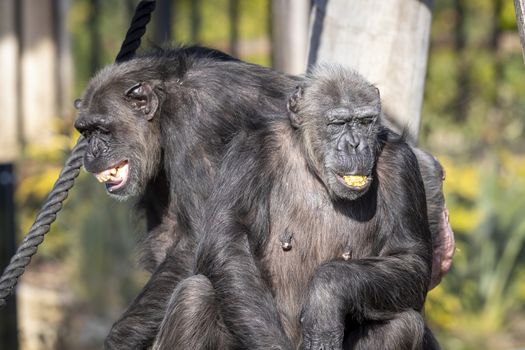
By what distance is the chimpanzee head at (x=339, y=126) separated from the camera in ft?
15.1

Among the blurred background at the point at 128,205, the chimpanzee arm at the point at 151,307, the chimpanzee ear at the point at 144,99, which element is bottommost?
the blurred background at the point at 128,205

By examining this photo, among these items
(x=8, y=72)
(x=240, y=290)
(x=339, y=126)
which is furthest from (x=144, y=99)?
(x=8, y=72)

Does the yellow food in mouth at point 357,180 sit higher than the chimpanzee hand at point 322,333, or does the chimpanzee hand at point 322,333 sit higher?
the yellow food in mouth at point 357,180

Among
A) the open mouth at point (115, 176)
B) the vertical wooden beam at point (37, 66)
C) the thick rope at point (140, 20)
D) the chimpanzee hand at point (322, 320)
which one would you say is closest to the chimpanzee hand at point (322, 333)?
the chimpanzee hand at point (322, 320)

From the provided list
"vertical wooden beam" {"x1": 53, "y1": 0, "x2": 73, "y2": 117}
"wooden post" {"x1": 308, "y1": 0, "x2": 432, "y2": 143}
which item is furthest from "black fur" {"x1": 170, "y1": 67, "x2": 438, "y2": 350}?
"vertical wooden beam" {"x1": 53, "y1": 0, "x2": 73, "y2": 117}

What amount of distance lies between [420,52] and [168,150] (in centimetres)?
150

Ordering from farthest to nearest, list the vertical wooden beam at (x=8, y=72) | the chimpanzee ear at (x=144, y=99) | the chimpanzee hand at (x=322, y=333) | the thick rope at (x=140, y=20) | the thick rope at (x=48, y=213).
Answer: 1. the vertical wooden beam at (x=8, y=72)
2. the chimpanzee ear at (x=144, y=99)
3. the thick rope at (x=140, y=20)
4. the thick rope at (x=48, y=213)
5. the chimpanzee hand at (x=322, y=333)

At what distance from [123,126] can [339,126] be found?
1.29 m

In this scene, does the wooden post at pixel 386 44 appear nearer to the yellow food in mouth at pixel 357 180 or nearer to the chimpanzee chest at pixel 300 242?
the chimpanzee chest at pixel 300 242

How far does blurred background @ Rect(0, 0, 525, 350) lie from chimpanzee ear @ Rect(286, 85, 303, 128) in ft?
4.75

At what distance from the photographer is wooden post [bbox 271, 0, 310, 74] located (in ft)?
29.0

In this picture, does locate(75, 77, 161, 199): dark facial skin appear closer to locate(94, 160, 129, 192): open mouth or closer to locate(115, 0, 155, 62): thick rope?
locate(94, 160, 129, 192): open mouth

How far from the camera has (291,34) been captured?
8836 millimetres

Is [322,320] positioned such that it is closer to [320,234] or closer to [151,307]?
[320,234]
